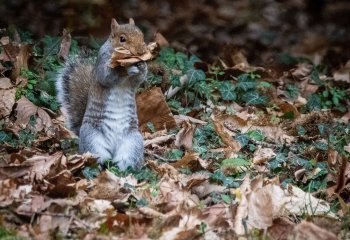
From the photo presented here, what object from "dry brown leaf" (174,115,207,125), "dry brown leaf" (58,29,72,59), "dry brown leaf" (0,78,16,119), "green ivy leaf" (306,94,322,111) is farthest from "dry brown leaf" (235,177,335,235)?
"dry brown leaf" (58,29,72,59)

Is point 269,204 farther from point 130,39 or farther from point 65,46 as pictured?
point 65,46

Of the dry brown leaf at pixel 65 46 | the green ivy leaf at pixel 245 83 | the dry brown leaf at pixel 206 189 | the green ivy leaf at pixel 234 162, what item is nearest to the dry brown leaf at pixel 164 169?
the dry brown leaf at pixel 206 189

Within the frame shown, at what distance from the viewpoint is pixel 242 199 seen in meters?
4.03

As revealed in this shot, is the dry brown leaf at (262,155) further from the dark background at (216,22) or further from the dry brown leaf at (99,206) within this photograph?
the dark background at (216,22)

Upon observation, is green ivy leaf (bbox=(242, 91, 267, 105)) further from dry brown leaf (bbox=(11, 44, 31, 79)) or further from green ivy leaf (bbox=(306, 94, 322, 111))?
dry brown leaf (bbox=(11, 44, 31, 79))

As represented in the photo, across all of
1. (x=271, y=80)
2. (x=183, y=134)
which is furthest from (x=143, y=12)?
(x=183, y=134)

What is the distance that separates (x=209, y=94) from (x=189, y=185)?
6.97 ft

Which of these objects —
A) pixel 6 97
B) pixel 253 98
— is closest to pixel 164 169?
pixel 6 97

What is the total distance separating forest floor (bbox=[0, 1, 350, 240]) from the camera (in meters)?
3.78

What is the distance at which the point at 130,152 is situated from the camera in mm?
4809

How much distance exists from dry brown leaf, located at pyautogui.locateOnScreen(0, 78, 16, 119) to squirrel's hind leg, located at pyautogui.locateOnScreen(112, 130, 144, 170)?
1078 millimetres

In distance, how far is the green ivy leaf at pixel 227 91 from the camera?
21.2 ft

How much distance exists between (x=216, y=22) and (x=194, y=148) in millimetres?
4290

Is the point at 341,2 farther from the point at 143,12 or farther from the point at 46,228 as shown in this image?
the point at 46,228
